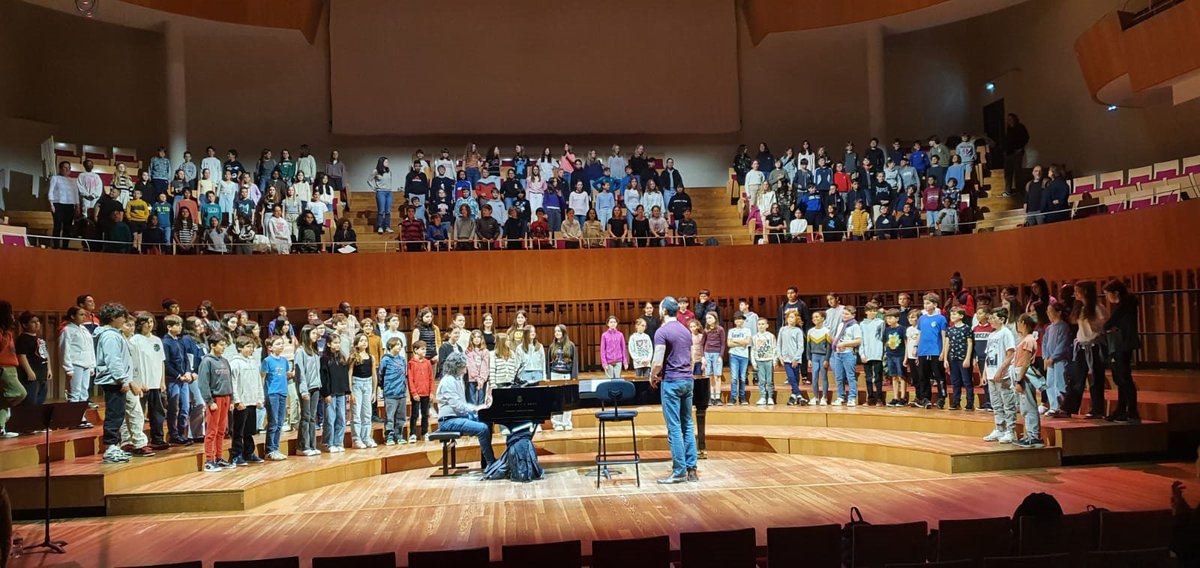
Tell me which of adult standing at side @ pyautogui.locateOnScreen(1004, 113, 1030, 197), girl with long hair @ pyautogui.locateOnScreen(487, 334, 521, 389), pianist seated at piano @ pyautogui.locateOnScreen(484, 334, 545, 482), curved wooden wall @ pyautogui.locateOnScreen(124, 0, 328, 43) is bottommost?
pianist seated at piano @ pyautogui.locateOnScreen(484, 334, 545, 482)

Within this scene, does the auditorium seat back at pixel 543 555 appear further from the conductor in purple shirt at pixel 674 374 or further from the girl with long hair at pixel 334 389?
the girl with long hair at pixel 334 389

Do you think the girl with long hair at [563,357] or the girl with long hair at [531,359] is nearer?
the girl with long hair at [531,359]

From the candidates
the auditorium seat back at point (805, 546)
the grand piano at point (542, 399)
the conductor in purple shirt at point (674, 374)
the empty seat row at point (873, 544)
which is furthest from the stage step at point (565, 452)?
the auditorium seat back at point (805, 546)

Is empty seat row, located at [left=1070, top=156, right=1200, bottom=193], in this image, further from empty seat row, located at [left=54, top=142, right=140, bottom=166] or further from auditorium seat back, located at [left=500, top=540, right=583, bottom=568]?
empty seat row, located at [left=54, top=142, right=140, bottom=166]

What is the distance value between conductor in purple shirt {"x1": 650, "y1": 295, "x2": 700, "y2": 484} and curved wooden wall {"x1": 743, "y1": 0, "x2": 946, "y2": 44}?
1201 cm

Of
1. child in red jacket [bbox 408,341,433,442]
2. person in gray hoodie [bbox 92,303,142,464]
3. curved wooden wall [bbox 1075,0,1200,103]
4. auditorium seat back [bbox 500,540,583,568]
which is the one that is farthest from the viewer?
curved wooden wall [bbox 1075,0,1200,103]

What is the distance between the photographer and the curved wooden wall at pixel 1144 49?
449 inches

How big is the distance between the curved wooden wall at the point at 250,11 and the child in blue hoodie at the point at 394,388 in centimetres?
995

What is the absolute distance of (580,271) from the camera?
15.4 meters

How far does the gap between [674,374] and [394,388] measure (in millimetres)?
3573

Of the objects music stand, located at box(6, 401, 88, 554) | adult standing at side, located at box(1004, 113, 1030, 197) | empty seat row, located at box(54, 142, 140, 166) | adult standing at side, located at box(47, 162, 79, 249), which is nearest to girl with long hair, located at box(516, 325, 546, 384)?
music stand, located at box(6, 401, 88, 554)

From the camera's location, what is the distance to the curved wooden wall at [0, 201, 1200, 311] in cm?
1314

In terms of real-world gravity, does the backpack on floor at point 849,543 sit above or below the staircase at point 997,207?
below

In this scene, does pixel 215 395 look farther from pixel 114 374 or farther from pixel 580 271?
pixel 580 271
